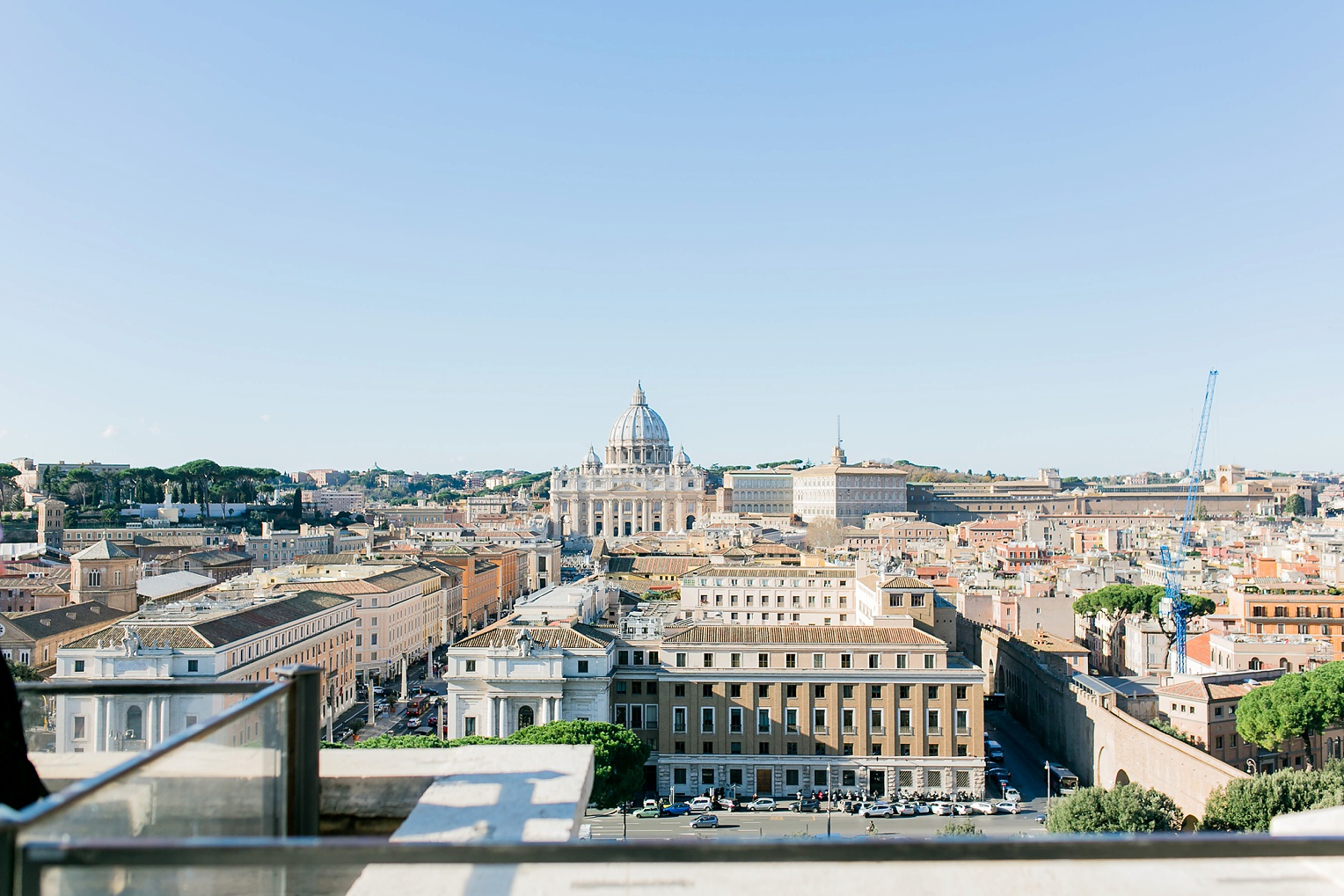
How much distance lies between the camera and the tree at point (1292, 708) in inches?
790

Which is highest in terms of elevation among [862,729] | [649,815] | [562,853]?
[562,853]

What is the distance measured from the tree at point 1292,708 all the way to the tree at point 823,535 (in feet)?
162

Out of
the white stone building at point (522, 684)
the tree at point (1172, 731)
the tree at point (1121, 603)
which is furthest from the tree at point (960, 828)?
the tree at point (1121, 603)

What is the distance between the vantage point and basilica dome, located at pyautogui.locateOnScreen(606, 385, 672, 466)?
109312 mm

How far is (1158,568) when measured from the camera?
40.4 metres

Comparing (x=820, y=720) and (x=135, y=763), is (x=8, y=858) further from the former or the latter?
(x=820, y=720)

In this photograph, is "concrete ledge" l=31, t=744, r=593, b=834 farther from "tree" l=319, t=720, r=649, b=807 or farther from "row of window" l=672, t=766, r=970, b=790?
"row of window" l=672, t=766, r=970, b=790

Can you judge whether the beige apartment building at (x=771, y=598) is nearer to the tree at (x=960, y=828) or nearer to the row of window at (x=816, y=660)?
the row of window at (x=816, y=660)

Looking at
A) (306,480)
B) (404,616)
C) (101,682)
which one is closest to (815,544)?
(404,616)

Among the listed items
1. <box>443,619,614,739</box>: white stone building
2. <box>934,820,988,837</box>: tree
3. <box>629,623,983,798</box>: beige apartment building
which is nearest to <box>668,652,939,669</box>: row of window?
<box>629,623,983,798</box>: beige apartment building

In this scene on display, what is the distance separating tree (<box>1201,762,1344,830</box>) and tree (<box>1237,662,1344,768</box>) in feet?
12.1

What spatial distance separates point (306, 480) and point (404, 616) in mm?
149238

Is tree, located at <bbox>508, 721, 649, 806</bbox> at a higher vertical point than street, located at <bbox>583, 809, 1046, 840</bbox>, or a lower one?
higher

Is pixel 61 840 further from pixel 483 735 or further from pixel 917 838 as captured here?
pixel 483 735
